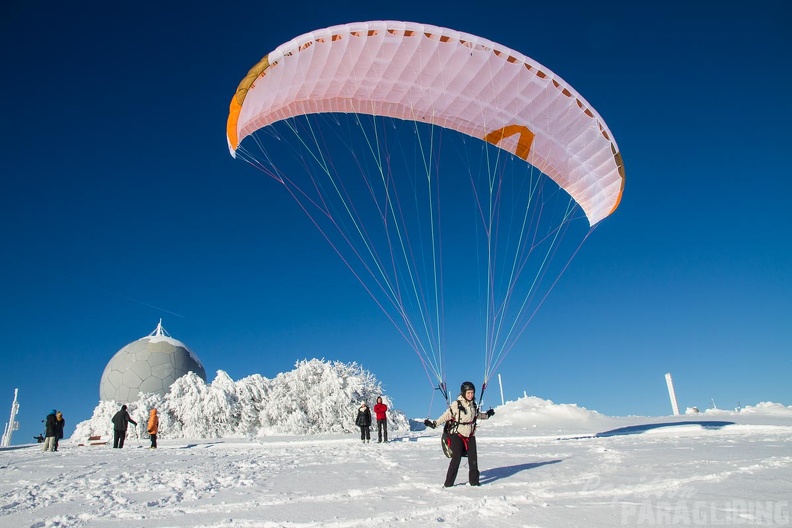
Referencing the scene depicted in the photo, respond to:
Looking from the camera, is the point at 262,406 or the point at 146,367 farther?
the point at 146,367

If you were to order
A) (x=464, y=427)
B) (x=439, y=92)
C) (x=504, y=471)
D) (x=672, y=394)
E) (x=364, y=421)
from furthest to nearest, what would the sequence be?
(x=672, y=394), (x=364, y=421), (x=439, y=92), (x=504, y=471), (x=464, y=427)

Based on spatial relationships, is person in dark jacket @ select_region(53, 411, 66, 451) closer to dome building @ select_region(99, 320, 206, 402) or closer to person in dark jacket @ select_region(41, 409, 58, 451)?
person in dark jacket @ select_region(41, 409, 58, 451)

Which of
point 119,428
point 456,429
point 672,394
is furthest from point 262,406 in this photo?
point 672,394

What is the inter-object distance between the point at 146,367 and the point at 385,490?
75.4ft

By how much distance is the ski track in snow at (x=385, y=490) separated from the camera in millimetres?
4707

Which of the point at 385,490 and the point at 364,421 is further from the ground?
the point at 364,421

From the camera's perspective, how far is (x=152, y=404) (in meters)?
22.0

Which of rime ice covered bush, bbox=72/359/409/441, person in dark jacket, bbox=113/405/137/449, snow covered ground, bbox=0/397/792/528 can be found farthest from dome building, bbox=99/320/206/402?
snow covered ground, bbox=0/397/792/528

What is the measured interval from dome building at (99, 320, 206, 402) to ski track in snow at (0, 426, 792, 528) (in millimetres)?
16280

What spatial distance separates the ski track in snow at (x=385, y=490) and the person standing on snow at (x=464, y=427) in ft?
0.85

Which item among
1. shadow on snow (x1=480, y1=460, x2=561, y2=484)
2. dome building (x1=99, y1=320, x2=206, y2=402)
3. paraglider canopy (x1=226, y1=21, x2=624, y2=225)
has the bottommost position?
shadow on snow (x1=480, y1=460, x2=561, y2=484)

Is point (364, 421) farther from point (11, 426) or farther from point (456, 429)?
point (11, 426)

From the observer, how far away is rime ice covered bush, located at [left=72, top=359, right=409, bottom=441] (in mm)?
21000

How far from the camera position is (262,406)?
71.5 ft
